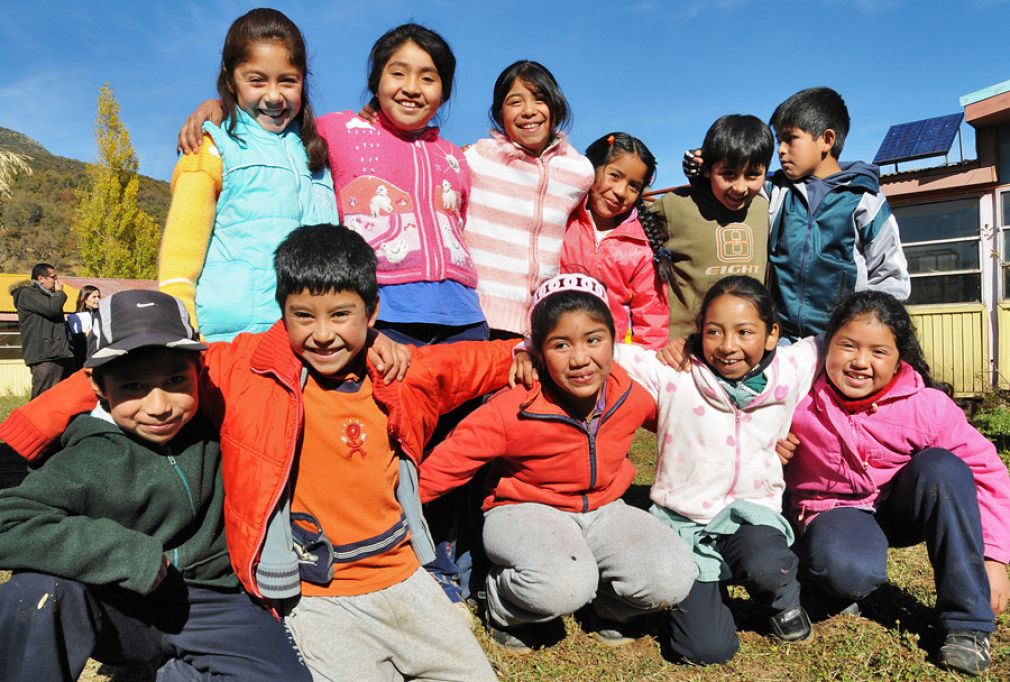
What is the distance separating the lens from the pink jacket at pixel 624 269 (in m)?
3.33

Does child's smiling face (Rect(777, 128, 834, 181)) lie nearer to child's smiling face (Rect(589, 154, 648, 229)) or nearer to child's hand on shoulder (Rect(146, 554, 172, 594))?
child's smiling face (Rect(589, 154, 648, 229))

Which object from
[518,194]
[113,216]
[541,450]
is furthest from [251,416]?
[113,216]

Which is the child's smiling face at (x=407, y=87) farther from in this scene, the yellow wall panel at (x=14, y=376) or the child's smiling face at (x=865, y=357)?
the yellow wall panel at (x=14, y=376)

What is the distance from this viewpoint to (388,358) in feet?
7.42

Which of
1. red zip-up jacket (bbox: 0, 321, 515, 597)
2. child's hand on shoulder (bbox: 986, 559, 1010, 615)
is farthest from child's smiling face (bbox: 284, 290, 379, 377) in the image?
child's hand on shoulder (bbox: 986, 559, 1010, 615)

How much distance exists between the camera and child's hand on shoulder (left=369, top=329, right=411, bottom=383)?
2.25 meters

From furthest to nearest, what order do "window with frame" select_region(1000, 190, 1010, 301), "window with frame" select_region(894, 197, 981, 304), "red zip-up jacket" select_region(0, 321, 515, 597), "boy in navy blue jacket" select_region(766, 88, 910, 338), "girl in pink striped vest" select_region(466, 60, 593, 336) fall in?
1. "window with frame" select_region(894, 197, 981, 304)
2. "window with frame" select_region(1000, 190, 1010, 301)
3. "boy in navy blue jacket" select_region(766, 88, 910, 338)
4. "girl in pink striped vest" select_region(466, 60, 593, 336)
5. "red zip-up jacket" select_region(0, 321, 515, 597)

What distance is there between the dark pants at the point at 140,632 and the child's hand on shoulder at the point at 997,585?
2.38m

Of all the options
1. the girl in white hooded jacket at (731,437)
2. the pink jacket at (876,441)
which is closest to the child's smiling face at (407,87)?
the girl in white hooded jacket at (731,437)

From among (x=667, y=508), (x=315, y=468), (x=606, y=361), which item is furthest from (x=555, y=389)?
(x=315, y=468)

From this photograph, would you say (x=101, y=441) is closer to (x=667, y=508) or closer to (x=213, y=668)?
(x=213, y=668)

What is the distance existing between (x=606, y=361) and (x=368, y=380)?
2.93 ft

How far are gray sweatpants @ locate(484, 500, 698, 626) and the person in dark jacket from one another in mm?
9648

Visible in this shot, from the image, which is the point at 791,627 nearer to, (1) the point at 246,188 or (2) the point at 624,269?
(2) the point at 624,269
